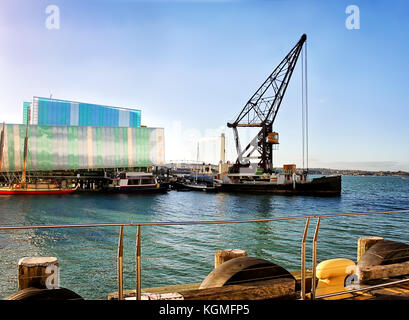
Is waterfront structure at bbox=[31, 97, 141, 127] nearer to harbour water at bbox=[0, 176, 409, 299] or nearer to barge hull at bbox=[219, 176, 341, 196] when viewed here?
barge hull at bbox=[219, 176, 341, 196]

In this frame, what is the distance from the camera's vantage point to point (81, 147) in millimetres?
68812

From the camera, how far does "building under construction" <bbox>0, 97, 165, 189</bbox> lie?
216ft

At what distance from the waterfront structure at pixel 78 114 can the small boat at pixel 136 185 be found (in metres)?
24.4

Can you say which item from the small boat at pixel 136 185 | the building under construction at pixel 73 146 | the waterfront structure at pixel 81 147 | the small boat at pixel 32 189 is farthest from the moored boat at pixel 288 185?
the small boat at pixel 32 189

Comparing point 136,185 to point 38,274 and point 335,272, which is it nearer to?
point 335,272

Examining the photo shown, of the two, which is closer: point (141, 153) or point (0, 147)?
point (0, 147)

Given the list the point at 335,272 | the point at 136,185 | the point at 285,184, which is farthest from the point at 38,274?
the point at 285,184

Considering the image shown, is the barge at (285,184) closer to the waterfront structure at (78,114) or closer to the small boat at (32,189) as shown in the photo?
the small boat at (32,189)

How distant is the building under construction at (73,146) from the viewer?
6575cm

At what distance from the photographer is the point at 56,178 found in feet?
219
